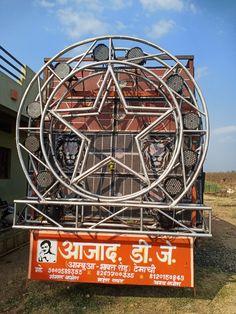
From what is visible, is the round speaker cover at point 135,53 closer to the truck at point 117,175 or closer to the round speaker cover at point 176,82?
the truck at point 117,175

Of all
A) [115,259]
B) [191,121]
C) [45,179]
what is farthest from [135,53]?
[115,259]

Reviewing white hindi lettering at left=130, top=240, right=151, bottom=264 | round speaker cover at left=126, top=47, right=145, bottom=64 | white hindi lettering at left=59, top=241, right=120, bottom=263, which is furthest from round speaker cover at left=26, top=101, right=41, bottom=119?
white hindi lettering at left=130, top=240, right=151, bottom=264

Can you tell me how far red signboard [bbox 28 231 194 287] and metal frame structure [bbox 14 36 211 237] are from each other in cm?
28

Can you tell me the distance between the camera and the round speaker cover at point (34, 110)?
5702 mm

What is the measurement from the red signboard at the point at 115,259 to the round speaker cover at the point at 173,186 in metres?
0.74

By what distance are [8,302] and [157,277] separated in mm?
2564

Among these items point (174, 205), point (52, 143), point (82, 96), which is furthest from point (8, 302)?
point (82, 96)

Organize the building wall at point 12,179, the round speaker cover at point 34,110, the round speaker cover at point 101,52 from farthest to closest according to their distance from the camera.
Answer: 1. the building wall at point 12,179
2. the round speaker cover at point 34,110
3. the round speaker cover at point 101,52

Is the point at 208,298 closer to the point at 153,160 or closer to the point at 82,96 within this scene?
the point at 153,160

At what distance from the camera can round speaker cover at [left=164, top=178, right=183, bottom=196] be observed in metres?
5.07

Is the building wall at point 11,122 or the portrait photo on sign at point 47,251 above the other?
the building wall at point 11,122

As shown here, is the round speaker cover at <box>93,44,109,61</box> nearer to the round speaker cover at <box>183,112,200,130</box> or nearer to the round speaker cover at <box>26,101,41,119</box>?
the round speaker cover at <box>26,101,41,119</box>

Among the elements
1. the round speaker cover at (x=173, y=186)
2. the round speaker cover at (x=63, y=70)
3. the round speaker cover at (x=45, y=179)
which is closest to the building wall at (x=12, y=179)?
the round speaker cover at (x=63, y=70)

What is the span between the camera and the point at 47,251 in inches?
201
